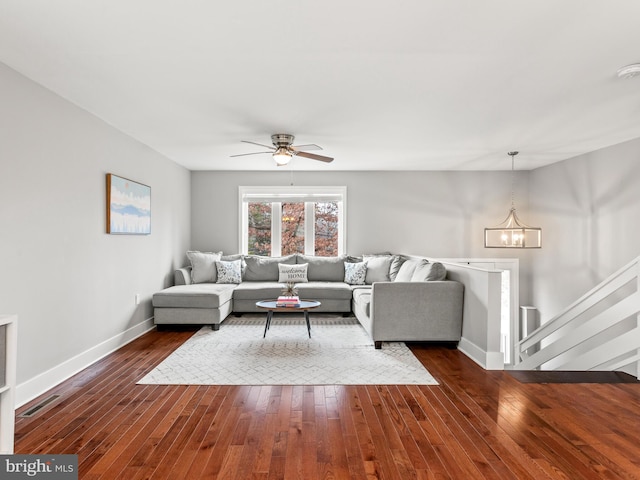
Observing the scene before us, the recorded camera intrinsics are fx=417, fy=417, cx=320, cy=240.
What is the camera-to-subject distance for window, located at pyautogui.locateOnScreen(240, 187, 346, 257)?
729cm

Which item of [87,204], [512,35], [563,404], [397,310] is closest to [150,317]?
[87,204]

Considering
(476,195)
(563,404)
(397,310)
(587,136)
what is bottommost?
(563,404)

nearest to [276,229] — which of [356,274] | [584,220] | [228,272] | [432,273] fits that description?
[228,272]

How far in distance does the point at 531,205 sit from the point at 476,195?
906 mm

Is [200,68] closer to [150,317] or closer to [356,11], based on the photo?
[356,11]

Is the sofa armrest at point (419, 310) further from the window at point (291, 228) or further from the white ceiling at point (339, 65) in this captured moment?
the window at point (291, 228)

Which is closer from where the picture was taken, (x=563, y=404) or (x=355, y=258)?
(x=563, y=404)

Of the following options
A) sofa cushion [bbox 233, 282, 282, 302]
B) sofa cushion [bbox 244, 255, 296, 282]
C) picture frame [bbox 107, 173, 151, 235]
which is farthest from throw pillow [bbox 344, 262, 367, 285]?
picture frame [bbox 107, 173, 151, 235]

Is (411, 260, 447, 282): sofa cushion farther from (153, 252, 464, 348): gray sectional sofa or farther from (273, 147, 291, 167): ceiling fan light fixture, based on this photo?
(273, 147, 291, 167): ceiling fan light fixture

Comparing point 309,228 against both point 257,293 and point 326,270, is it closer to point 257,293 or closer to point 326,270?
point 326,270

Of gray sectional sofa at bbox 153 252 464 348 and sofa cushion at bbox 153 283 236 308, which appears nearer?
gray sectional sofa at bbox 153 252 464 348

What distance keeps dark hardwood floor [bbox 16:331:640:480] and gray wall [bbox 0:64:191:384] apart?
0.52 meters

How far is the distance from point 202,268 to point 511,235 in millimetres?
4480

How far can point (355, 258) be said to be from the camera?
6.84m
